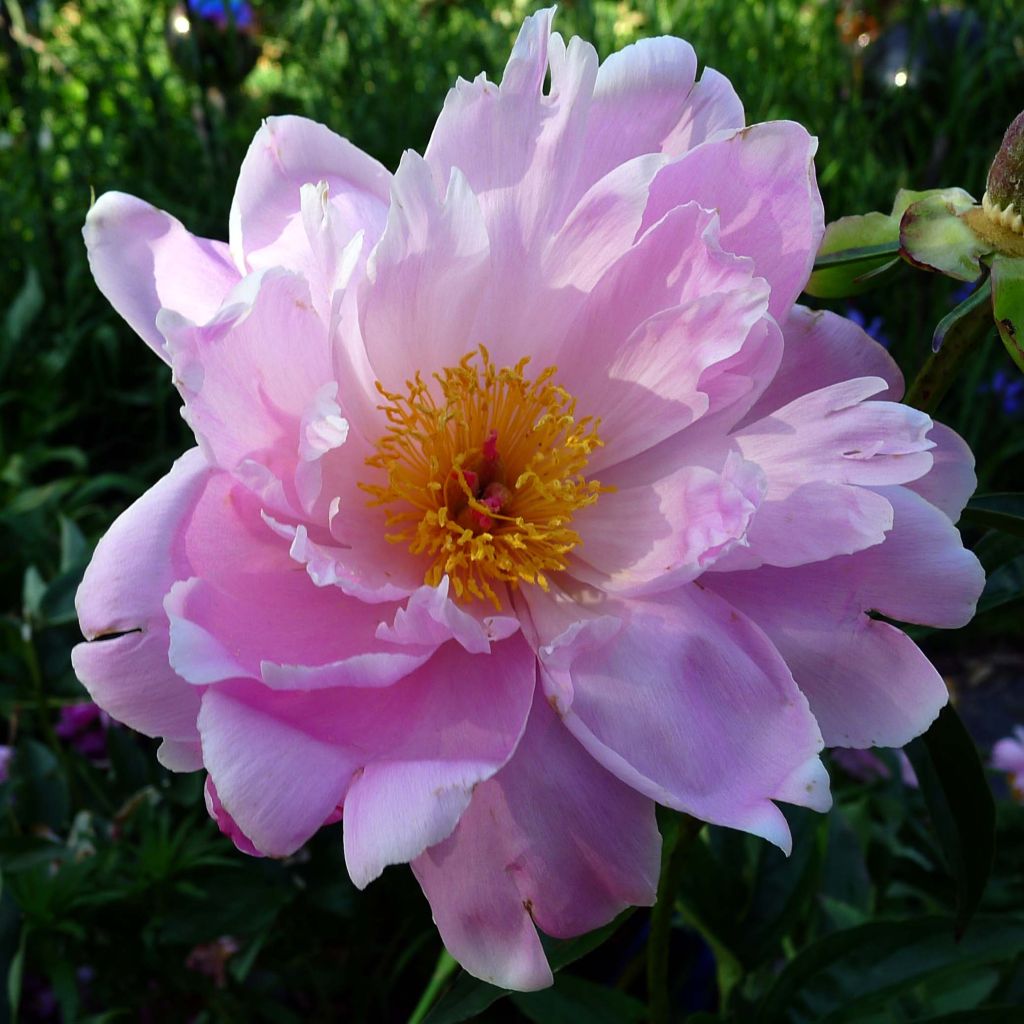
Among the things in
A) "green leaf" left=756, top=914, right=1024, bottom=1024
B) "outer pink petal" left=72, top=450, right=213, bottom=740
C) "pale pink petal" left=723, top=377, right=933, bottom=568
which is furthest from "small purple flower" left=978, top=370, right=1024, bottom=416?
"outer pink petal" left=72, top=450, right=213, bottom=740

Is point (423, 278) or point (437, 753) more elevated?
point (423, 278)

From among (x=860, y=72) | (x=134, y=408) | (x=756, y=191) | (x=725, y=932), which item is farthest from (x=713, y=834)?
(x=860, y=72)

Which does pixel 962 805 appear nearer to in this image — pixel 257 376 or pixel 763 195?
pixel 763 195

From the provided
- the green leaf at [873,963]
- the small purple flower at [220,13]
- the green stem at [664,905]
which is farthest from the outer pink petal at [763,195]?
the small purple flower at [220,13]

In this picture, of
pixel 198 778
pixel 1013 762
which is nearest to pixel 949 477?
pixel 198 778

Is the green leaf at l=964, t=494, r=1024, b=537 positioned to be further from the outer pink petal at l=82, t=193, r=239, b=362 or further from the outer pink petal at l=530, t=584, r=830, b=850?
the outer pink petal at l=82, t=193, r=239, b=362

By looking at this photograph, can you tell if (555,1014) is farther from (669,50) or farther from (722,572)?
(669,50)

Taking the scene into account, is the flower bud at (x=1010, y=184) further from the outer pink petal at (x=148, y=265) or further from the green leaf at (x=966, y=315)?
the outer pink petal at (x=148, y=265)
